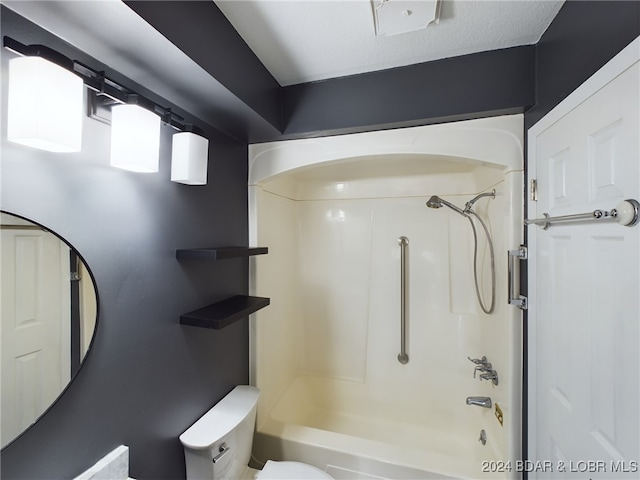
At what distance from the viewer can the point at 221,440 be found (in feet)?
4.38

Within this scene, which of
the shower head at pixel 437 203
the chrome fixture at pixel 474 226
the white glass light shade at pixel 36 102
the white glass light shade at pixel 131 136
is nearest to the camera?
the white glass light shade at pixel 36 102

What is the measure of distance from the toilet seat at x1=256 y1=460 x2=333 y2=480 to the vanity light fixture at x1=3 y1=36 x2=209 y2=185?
149 cm

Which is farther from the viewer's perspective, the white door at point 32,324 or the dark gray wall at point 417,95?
the dark gray wall at point 417,95

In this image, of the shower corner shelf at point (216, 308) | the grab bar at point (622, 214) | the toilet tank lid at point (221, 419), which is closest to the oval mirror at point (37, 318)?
the shower corner shelf at point (216, 308)

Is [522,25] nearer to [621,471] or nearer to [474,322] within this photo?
[621,471]

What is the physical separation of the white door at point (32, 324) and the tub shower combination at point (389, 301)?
43.8 inches

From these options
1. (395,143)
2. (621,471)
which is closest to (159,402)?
(621,471)

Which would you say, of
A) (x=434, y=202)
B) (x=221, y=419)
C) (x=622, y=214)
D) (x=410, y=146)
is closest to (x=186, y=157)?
(x=410, y=146)

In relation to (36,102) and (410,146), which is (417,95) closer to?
(410,146)

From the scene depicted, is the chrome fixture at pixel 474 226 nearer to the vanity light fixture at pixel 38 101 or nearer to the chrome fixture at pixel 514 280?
the chrome fixture at pixel 514 280

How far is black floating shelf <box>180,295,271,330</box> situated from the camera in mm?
1319

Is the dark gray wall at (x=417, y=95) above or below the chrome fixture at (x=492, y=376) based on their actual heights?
above

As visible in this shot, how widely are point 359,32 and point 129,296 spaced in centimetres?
146

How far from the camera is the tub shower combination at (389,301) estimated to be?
1.57 metres
